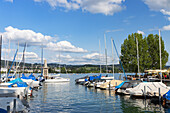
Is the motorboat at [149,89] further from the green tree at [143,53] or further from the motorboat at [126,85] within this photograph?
the green tree at [143,53]

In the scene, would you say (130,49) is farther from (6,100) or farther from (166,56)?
(6,100)

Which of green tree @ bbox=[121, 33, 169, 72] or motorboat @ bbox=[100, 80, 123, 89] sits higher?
green tree @ bbox=[121, 33, 169, 72]

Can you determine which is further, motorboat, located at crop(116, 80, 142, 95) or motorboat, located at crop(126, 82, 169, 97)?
motorboat, located at crop(116, 80, 142, 95)

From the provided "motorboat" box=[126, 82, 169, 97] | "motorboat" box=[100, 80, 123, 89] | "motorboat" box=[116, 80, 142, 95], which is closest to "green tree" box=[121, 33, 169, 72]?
"motorboat" box=[100, 80, 123, 89]

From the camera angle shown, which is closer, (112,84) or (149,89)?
(149,89)

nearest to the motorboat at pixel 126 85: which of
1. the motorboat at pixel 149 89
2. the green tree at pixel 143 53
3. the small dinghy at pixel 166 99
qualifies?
the motorboat at pixel 149 89

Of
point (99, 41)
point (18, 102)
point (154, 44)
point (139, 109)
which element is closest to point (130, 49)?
point (154, 44)

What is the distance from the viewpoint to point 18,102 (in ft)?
54.5

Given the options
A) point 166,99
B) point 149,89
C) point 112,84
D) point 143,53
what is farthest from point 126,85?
point 143,53

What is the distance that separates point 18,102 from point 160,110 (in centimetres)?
1478

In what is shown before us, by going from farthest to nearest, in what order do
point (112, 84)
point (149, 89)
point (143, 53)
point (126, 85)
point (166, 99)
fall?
point (143, 53) → point (112, 84) → point (126, 85) → point (149, 89) → point (166, 99)

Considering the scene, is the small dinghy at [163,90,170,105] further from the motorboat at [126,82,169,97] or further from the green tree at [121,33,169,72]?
the green tree at [121,33,169,72]

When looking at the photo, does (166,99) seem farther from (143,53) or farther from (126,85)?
(143,53)

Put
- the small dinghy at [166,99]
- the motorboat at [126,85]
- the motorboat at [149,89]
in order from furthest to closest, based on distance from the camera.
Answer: the motorboat at [126,85] < the motorboat at [149,89] < the small dinghy at [166,99]
